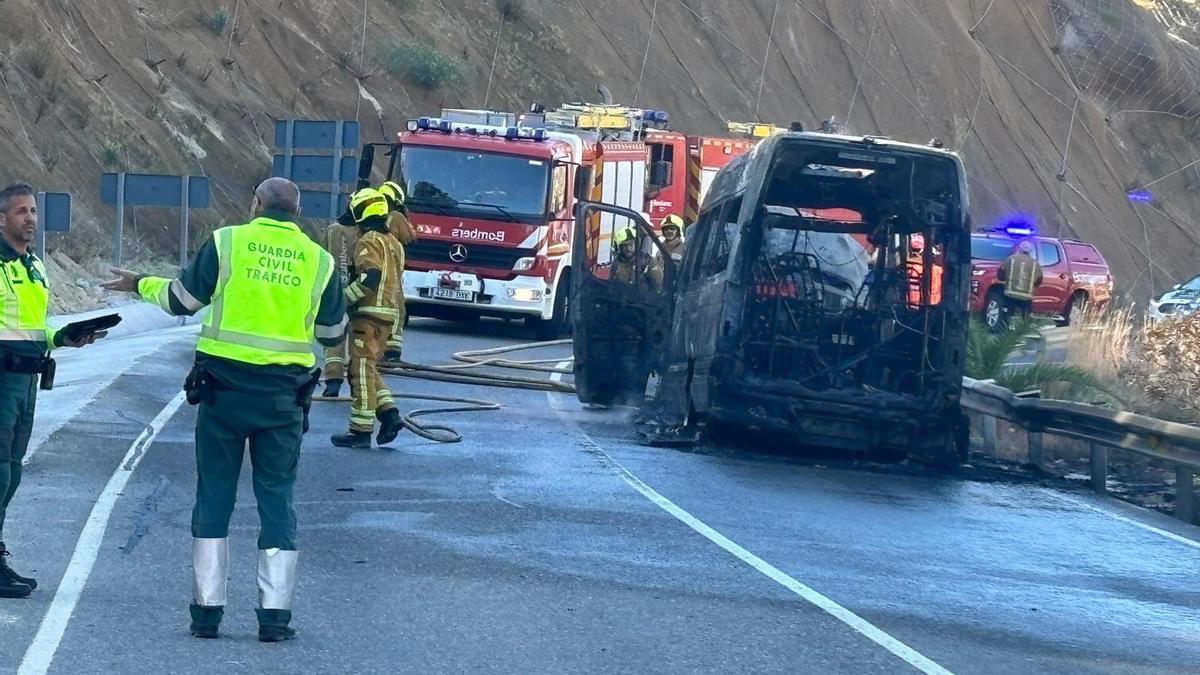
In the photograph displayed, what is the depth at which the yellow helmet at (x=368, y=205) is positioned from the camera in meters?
12.9

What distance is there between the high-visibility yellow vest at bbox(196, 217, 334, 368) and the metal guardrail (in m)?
7.34

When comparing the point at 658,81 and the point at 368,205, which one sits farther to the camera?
the point at 658,81

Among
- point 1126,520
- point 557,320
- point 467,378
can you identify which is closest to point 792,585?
point 1126,520

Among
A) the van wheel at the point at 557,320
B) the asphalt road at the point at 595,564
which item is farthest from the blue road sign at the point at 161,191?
the asphalt road at the point at 595,564

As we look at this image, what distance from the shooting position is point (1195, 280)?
31.3m

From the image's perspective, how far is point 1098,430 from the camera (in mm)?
13602

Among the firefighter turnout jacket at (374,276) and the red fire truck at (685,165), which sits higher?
the red fire truck at (685,165)

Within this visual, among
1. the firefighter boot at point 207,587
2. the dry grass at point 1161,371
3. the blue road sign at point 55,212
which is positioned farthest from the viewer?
the blue road sign at point 55,212

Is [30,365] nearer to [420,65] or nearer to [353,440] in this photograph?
[353,440]

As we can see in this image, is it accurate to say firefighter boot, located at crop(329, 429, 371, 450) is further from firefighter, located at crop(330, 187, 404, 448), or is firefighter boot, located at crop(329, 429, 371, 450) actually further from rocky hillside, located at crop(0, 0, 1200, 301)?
rocky hillside, located at crop(0, 0, 1200, 301)

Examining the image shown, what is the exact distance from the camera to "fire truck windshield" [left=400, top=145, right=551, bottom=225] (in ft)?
76.7

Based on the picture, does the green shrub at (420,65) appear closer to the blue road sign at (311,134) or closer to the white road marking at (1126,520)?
the blue road sign at (311,134)

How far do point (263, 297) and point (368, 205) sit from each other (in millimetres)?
5893

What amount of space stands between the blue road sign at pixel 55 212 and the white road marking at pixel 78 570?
26.7 ft
